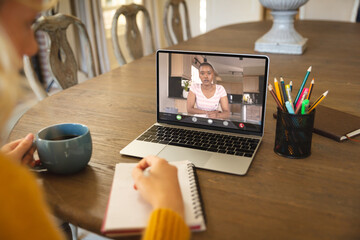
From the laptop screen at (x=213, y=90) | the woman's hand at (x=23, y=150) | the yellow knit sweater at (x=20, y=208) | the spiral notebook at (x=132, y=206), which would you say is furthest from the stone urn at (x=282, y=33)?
the yellow knit sweater at (x=20, y=208)

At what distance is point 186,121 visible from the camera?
102cm

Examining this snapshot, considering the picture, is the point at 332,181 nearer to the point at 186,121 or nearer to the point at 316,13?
the point at 186,121

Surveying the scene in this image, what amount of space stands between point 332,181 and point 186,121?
406 mm

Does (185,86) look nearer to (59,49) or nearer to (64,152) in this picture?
(64,152)

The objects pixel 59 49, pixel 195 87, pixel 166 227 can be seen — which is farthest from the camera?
pixel 59 49

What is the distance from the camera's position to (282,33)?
194 centimetres

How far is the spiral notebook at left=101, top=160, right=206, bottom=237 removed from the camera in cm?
62

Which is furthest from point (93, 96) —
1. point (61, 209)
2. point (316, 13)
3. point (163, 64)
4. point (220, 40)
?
point (316, 13)

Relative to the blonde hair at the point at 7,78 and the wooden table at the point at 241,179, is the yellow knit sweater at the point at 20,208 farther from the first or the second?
the wooden table at the point at 241,179

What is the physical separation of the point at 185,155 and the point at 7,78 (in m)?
0.49

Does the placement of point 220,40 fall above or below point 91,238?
above

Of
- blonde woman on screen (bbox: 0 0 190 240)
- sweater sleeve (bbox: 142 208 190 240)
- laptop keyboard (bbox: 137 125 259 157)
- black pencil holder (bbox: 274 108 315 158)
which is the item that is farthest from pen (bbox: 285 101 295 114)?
blonde woman on screen (bbox: 0 0 190 240)

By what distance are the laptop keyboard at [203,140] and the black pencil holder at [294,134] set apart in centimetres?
7

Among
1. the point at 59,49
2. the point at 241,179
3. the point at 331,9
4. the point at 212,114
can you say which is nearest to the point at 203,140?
the point at 212,114
